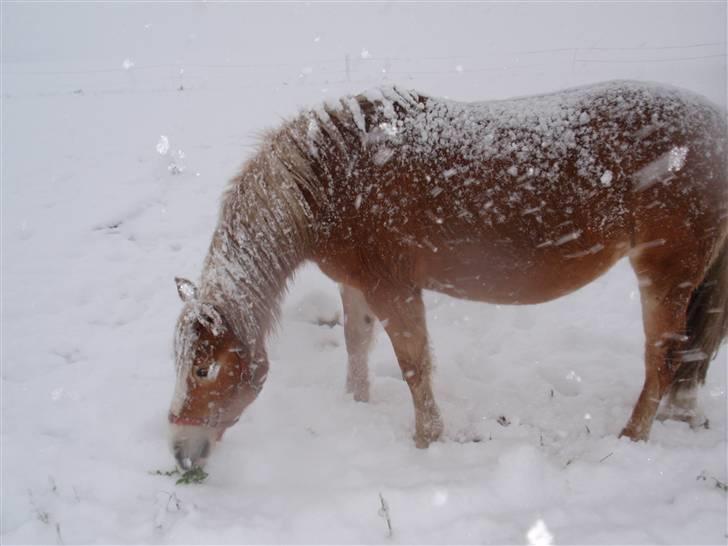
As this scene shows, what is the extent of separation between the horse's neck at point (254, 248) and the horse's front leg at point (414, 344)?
0.61 metres

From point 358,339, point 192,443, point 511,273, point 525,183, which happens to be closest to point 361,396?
point 358,339

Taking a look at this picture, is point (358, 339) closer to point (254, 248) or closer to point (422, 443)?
point (422, 443)

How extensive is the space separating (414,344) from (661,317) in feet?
4.81

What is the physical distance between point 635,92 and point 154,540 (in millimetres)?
3576

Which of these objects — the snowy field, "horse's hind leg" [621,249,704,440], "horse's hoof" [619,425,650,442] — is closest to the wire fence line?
the snowy field

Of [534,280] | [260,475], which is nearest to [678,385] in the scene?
[534,280]

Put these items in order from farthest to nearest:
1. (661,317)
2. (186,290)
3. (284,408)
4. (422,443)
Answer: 1. (284,408)
2. (422,443)
3. (661,317)
4. (186,290)

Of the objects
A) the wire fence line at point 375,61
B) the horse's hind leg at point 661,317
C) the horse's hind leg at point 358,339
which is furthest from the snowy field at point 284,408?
the wire fence line at point 375,61

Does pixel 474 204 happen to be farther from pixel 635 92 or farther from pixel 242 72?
Answer: pixel 242 72

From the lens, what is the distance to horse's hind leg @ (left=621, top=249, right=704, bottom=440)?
9.15ft

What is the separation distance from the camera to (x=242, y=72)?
15328mm

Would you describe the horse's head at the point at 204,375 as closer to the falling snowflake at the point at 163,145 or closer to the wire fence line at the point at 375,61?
the falling snowflake at the point at 163,145

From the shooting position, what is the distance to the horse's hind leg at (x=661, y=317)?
2789 millimetres

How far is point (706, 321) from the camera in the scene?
3.09m
